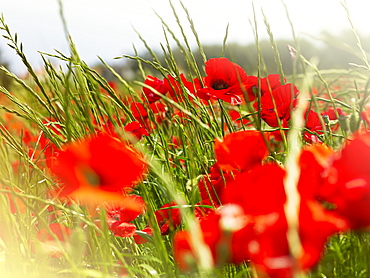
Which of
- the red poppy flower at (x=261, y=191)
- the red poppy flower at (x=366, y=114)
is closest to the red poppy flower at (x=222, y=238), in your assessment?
the red poppy flower at (x=261, y=191)

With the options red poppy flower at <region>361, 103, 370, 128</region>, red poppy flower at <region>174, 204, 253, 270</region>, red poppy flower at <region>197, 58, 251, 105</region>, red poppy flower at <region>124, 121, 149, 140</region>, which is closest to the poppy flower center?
red poppy flower at <region>197, 58, 251, 105</region>

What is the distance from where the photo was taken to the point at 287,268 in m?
0.25

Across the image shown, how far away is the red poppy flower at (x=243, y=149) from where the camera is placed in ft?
1.30

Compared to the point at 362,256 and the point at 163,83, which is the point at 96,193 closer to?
the point at 362,256

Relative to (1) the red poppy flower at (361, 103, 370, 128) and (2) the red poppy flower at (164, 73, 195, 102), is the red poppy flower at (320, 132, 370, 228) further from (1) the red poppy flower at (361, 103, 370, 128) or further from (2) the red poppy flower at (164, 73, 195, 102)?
(2) the red poppy flower at (164, 73, 195, 102)

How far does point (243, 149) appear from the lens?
15.8 inches

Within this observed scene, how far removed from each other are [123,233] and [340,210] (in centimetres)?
35

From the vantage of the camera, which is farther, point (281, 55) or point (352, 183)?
point (281, 55)

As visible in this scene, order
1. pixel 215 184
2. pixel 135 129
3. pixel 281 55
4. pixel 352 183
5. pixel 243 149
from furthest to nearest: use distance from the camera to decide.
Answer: pixel 281 55
pixel 135 129
pixel 215 184
pixel 243 149
pixel 352 183

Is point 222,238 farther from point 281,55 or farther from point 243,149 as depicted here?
point 281,55

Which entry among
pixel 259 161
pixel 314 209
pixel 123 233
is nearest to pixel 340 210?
pixel 314 209

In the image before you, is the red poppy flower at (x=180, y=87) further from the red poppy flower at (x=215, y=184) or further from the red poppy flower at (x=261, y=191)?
the red poppy flower at (x=261, y=191)

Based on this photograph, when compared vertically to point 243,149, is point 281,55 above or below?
below

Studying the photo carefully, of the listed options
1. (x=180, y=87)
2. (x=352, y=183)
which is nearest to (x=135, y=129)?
(x=180, y=87)
